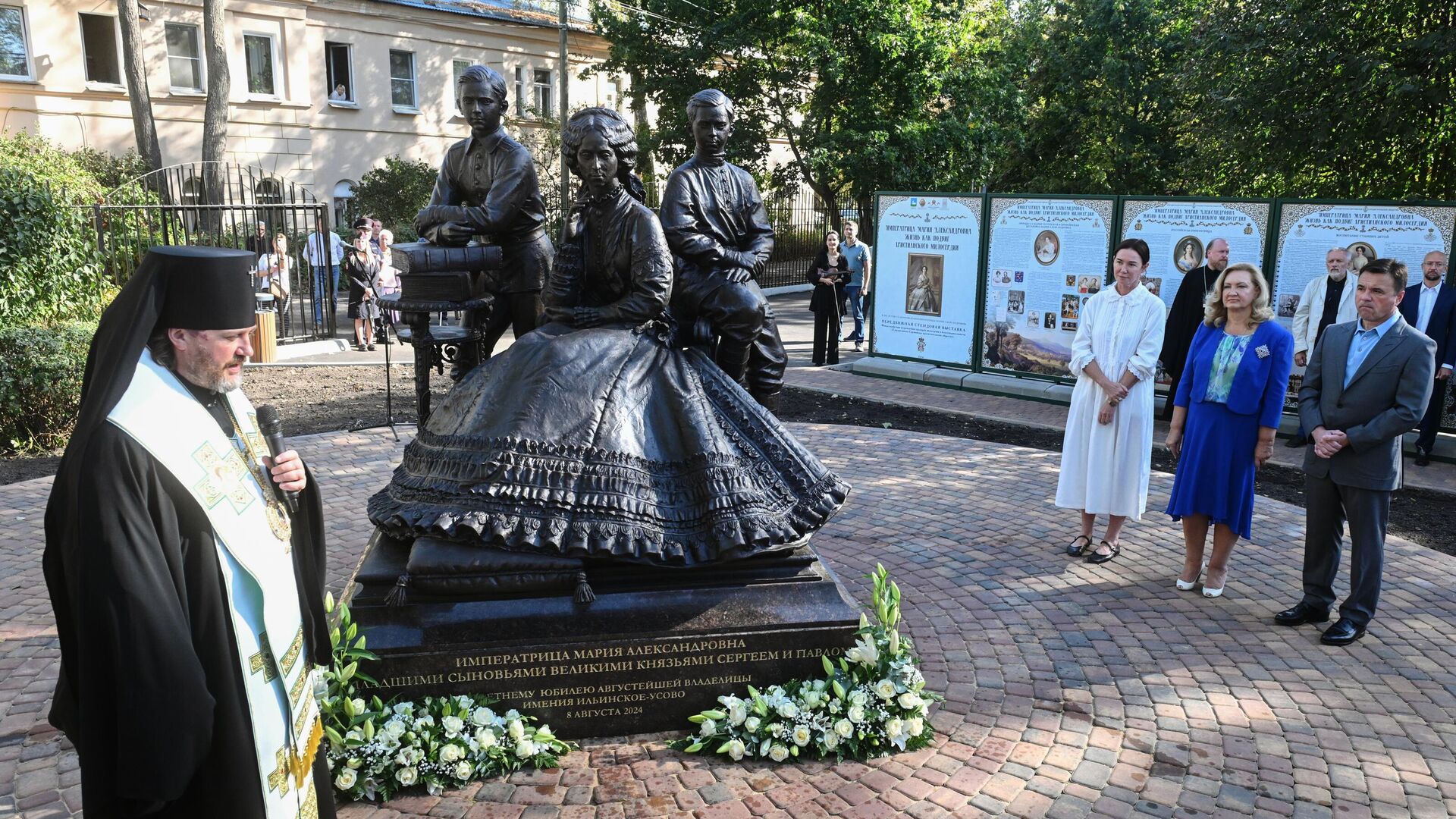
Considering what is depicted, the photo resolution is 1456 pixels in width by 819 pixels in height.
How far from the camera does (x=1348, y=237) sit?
9516 mm

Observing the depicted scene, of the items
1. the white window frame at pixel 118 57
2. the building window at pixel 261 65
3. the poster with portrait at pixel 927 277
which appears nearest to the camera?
the poster with portrait at pixel 927 277

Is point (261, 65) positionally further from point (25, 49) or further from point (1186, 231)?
point (1186, 231)

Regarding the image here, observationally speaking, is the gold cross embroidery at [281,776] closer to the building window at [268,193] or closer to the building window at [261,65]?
the building window at [268,193]

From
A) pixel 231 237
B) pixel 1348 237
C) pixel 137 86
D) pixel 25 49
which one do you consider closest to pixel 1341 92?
pixel 1348 237

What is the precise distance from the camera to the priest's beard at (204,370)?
2416 millimetres

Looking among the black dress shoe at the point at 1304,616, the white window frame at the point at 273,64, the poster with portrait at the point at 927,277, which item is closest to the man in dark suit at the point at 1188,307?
the poster with portrait at the point at 927,277

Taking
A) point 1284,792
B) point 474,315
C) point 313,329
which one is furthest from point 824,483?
point 313,329

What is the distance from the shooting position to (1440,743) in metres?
3.97

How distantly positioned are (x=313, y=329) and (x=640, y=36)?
38.7ft

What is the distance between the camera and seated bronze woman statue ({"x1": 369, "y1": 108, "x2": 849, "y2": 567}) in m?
3.88

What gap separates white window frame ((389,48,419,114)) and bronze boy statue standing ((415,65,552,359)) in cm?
2291

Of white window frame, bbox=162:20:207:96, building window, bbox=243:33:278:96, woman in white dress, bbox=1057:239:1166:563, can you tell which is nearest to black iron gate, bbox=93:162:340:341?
white window frame, bbox=162:20:207:96

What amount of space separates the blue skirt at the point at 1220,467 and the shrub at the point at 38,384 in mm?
8343

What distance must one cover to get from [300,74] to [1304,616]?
2602 centimetres
